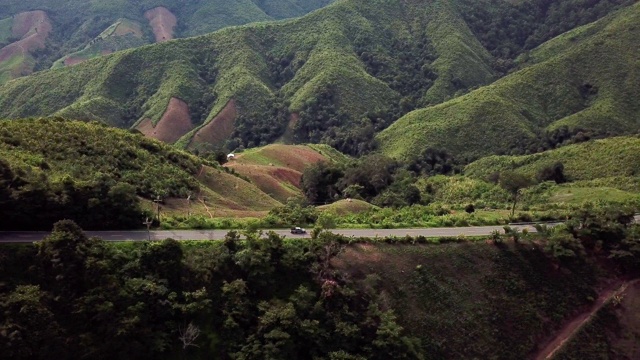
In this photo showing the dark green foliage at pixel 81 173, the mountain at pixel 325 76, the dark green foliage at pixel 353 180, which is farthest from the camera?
the mountain at pixel 325 76

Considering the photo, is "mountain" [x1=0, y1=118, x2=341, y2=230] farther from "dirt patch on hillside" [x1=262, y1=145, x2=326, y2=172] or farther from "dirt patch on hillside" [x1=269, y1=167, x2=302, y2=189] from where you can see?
"dirt patch on hillside" [x1=262, y1=145, x2=326, y2=172]

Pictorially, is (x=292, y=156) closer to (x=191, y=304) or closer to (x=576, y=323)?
(x=576, y=323)

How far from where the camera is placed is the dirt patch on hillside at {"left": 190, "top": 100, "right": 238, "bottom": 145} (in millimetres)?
132375

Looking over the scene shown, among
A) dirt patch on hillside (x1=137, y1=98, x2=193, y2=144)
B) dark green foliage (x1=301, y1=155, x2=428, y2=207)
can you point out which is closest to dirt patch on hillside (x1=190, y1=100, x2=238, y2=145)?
dirt patch on hillside (x1=137, y1=98, x2=193, y2=144)

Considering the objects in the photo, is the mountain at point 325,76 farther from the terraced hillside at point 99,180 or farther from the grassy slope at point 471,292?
the grassy slope at point 471,292

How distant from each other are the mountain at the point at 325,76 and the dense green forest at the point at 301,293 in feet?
207

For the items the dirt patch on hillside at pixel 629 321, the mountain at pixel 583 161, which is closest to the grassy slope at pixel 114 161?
the dirt patch on hillside at pixel 629 321

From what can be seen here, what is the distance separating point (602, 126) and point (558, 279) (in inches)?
2920

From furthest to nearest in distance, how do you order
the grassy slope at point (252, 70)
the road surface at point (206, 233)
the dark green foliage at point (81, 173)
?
the grassy slope at point (252, 70) < the dark green foliage at point (81, 173) < the road surface at point (206, 233)

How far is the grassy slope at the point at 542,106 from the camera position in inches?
4363

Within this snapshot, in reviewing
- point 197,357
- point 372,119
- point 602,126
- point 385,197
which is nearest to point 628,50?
point 602,126

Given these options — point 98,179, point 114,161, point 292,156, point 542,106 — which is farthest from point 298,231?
point 542,106

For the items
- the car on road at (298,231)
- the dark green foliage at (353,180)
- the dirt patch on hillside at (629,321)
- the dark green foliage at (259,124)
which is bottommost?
the dirt patch on hillside at (629,321)

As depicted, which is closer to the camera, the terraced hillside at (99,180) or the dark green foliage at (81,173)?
the dark green foliage at (81,173)
